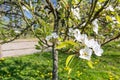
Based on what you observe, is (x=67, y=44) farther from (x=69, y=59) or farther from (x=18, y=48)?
(x=18, y=48)

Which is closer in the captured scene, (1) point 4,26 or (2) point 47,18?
(2) point 47,18

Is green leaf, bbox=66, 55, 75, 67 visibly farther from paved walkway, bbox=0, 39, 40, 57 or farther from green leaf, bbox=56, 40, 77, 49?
paved walkway, bbox=0, 39, 40, 57

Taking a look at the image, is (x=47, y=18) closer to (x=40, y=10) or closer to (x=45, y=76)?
(x=40, y=10)

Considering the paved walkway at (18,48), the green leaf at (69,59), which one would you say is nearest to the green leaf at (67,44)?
the green leaf at (69,59)

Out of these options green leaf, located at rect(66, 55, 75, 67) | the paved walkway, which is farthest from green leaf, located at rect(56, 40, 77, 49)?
the paved walkway

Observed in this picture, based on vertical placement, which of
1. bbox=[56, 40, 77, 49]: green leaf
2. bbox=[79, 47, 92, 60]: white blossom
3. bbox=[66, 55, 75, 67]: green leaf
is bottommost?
bbox=[66, 55, 75, 67]: green leaf

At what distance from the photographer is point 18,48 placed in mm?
14227

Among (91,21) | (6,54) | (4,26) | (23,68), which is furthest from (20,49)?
(91,21)

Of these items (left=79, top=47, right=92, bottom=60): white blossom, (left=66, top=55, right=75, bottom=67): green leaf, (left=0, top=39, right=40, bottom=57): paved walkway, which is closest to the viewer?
(left=79, top=47, right=92, bottom=60): white blossom

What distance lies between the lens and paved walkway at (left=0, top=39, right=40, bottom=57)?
13305 mm

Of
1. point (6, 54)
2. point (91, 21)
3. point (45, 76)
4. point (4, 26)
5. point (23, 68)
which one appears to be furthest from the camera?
point (6, 54)

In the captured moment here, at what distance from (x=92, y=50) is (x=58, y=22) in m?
1.89

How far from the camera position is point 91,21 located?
7.27ft

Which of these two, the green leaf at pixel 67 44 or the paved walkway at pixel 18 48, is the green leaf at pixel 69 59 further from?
the paved walkway at pixel 18 48
